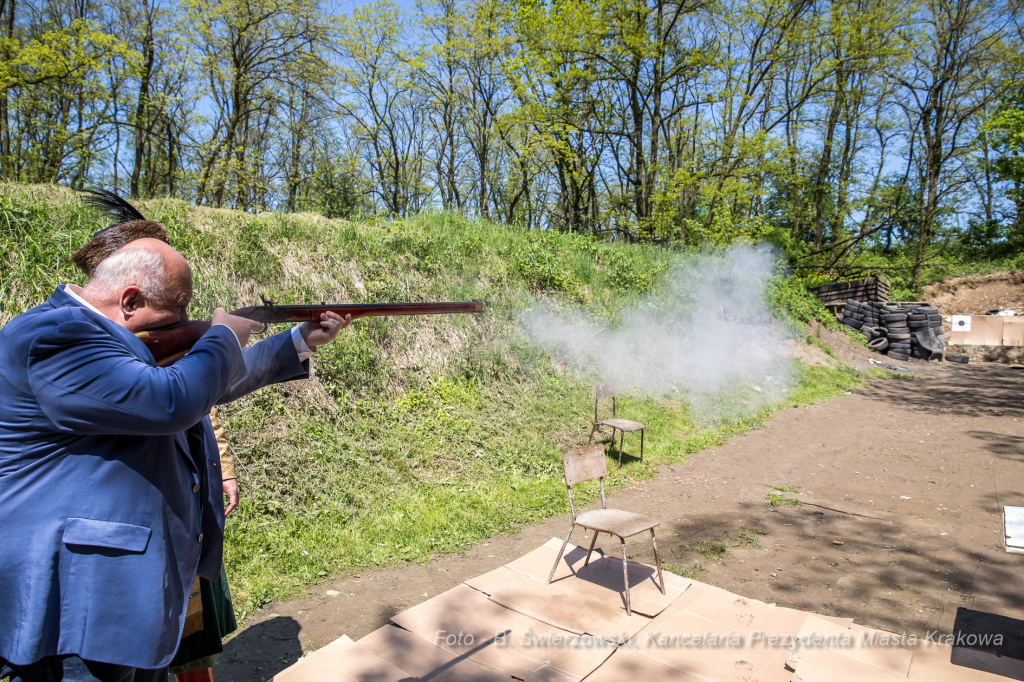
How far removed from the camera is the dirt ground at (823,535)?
4137 mm

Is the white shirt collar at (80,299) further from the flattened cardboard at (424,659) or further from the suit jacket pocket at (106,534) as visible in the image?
the flattened cardboard at (424,659)

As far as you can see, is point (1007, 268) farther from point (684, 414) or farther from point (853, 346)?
point (684, 414)

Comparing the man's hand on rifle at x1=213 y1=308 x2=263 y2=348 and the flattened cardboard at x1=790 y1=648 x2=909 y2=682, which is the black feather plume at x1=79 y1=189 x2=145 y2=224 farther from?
the flattened cardboard at x1=790 y1=648 x2=909 y2=682

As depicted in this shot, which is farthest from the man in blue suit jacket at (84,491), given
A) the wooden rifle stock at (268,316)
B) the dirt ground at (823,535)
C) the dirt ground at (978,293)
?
the dirt ground at (978,293)

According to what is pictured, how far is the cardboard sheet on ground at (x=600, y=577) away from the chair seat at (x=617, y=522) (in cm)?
43

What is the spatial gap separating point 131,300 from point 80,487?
0.55 m

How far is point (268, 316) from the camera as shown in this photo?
7.61 ft

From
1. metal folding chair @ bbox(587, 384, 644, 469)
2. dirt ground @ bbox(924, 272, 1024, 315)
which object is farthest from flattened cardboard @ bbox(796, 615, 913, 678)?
dirt ground @ bbox(924, 272, 1024, 315)

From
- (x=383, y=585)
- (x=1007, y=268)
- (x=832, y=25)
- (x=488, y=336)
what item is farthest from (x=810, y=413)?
(x=1007, y=268)

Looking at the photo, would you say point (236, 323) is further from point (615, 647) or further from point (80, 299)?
point (615, 647)

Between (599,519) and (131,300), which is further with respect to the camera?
(599,519)

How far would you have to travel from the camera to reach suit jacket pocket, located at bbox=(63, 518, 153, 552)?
4.78ft

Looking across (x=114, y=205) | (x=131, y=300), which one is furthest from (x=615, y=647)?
(x=114, y=205)

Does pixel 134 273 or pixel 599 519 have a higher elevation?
pixel 134 273
